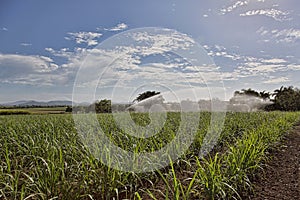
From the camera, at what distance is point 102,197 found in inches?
116

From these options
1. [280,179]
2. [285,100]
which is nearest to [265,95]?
[285,100]

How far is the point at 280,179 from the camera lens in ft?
13.7

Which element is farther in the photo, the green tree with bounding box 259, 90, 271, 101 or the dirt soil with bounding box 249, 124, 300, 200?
the green tree with bounding box 259, 90, 271, 101

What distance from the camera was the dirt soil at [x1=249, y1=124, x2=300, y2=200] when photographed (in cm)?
349

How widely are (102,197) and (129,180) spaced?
0.53m

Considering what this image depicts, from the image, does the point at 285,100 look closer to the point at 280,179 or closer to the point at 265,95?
the point at 265,95

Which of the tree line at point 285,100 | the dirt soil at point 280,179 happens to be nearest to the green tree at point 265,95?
the tree line at point 285,100

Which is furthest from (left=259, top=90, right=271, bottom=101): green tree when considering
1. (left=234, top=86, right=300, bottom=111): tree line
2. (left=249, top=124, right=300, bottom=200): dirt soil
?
(left=249, top=124, right=300, bottom=200): dirt soil

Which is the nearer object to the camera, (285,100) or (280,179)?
(280,179)

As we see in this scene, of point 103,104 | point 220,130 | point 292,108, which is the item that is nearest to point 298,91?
point 292,108

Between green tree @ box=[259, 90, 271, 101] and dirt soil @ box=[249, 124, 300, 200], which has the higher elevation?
green tree @ box=[259, 90, 271, 101]

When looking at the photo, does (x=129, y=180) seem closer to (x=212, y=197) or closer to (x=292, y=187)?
(x=212, y=197)

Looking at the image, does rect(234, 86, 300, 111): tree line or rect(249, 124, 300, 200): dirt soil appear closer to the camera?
rect(249, 124, 300, 200): dirt soil

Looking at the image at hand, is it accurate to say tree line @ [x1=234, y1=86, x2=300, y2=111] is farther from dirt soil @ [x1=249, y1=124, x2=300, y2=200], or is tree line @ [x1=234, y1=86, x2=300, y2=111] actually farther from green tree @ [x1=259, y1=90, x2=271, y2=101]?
dirt soil @ [x1=249, y1=124, x2=300, y2=200]
